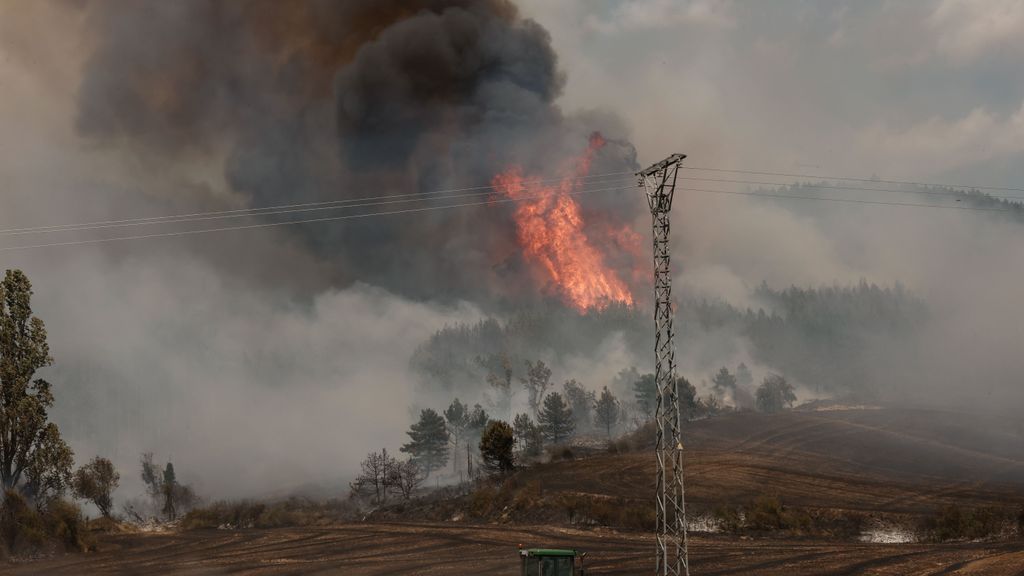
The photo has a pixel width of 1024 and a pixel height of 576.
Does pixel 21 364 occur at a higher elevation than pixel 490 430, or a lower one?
higher

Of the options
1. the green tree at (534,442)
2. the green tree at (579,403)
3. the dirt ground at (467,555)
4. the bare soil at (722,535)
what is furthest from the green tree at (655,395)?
the dirt ground at (467,555)

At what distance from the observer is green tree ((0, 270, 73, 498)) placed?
2517 inches

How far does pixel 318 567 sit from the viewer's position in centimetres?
5253

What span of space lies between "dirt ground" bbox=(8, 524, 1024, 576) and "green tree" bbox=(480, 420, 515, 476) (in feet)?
→ 80.6

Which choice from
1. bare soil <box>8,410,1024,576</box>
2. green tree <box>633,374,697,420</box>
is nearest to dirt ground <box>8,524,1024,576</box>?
bare soil <box>8,410,1024,576</box>

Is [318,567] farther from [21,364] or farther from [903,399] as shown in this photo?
[903,399]

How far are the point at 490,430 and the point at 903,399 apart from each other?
384ft

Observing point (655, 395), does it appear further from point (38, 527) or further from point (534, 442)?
point (38, 527)

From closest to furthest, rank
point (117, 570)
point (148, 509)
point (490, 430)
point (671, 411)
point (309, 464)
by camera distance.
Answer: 1. point (671, 411)
2. point (117, 570)
3. point (490, 430)
4. point (148, 509)
5. point (309, 464)

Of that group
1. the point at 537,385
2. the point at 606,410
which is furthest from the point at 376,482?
the point at 537,385

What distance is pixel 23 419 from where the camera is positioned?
64.2 metres

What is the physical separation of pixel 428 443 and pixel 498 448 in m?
32.9

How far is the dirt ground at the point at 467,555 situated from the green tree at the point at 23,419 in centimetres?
724

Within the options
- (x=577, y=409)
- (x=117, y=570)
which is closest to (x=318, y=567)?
(x=117, y=570)
